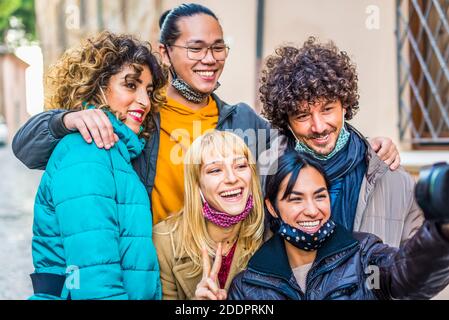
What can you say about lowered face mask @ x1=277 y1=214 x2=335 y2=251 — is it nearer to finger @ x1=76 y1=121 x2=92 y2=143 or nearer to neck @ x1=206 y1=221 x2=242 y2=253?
neck @ x1=206 y1=221 x2=242 y2=253

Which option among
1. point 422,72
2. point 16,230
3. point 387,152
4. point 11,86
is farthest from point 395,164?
point 11,86

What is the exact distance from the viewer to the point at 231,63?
9.98 ft

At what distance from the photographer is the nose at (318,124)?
1895 mm

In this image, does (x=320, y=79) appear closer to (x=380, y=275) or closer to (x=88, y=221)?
(x=380, y=275)

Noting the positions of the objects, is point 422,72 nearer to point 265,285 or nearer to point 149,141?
point 149,141

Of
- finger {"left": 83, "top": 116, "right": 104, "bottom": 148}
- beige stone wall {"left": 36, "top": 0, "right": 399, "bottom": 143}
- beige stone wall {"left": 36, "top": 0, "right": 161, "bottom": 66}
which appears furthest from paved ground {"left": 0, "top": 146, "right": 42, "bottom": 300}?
finger {"left": 83, "top": 116, "right": 104, "bottom": 148}

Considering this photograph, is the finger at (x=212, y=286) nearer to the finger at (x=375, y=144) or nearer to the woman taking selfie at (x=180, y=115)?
the woman taking selfie at (x=180, y=115)

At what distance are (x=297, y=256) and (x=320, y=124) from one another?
13.5 inches

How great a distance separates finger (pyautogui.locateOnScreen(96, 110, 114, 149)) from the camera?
69.7 inches

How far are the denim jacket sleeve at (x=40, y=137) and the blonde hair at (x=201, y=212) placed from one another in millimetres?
330

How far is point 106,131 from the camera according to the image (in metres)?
1.78

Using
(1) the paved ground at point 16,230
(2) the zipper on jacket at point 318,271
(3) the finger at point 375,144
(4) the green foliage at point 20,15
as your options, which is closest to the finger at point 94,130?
(2) the zipper on jacket at point 318,271

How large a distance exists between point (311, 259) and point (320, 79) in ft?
1.53

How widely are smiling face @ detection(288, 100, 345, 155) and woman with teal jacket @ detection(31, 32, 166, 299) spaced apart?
41 cm
